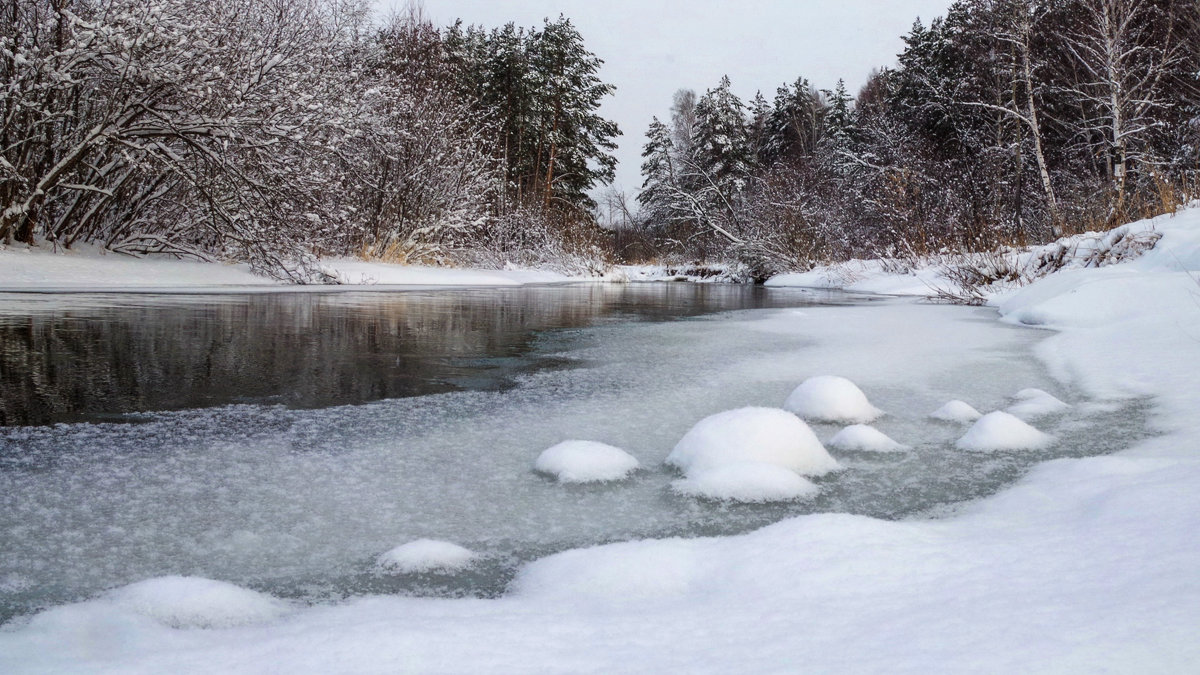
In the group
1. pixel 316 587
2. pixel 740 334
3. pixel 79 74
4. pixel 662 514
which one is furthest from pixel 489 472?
pixel 79 74

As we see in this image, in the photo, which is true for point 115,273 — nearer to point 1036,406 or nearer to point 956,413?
point 956,413

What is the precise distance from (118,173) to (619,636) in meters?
12.1

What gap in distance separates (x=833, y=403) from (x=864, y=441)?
503 millimetres

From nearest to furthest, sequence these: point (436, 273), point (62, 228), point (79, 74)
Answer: point (79, 74) → point (62, 228) → point (436, 273)

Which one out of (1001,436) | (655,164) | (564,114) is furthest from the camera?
(655,164)

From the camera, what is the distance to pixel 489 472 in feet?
7.16

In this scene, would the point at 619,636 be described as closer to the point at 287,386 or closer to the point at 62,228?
the point at 287,386

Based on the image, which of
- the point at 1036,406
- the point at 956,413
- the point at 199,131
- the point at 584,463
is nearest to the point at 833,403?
the point at 956,413

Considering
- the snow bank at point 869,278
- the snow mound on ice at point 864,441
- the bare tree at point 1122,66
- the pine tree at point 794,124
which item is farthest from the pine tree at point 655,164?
the snow mound on ice at point 864,441

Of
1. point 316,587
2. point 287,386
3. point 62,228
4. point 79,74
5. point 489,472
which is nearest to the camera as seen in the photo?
point 316,587

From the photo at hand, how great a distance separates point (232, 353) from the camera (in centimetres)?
445

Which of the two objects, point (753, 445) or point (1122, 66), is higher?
point (1122, 66)

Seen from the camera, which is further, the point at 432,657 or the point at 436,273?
the point at 436,273

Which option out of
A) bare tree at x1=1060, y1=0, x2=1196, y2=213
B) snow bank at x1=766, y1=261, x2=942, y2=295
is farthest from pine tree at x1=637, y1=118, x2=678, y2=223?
bare tree at x1=1060, y1=0, x2=1196, y2=213
